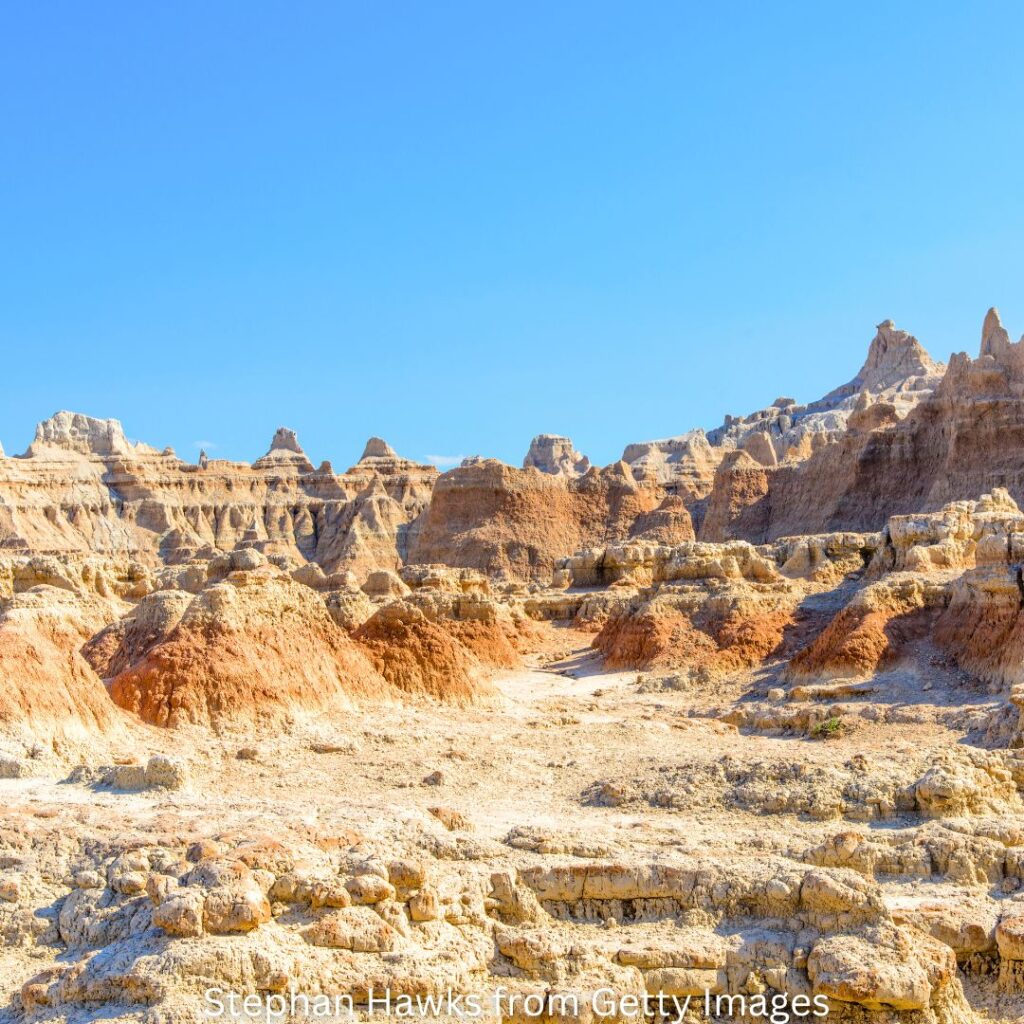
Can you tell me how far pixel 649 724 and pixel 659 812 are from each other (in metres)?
7.34

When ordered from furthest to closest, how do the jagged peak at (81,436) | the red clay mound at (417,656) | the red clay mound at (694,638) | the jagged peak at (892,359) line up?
the jagged peak at (81,436) < the jagged peak at (892,359) < the red clay mound at (694,638) < the red clay mound at (417,656)

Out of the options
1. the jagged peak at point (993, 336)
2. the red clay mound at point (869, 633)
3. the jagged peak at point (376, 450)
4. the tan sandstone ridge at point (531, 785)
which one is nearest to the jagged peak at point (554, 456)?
the jagged peak at point (376, 450)

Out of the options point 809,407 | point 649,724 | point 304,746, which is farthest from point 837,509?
point 809,407

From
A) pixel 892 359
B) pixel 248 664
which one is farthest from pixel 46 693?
pixel 892 359

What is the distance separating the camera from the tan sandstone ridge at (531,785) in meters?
8.09

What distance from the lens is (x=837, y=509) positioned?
5312cm

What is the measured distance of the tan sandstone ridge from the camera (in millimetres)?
8086

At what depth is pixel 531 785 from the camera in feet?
45.9

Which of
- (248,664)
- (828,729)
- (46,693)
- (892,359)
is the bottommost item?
(828,729)

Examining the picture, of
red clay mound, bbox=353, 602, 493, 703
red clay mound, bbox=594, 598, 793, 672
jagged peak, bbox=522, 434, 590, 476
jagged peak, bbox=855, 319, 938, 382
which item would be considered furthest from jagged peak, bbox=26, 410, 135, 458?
red clay mound, bbox=353, 602, 493, 703

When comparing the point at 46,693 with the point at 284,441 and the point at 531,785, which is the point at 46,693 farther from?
the point at 284,441

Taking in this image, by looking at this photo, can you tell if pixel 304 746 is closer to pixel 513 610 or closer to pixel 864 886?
pixel 864 886

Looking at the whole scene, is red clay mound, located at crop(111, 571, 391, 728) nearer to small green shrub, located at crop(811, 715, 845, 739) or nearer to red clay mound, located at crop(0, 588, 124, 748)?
red clay mound, located at crop(0, 588, 124, 748)

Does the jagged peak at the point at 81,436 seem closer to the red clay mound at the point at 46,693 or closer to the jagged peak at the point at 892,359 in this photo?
the jagged peak at the point at 892,359
